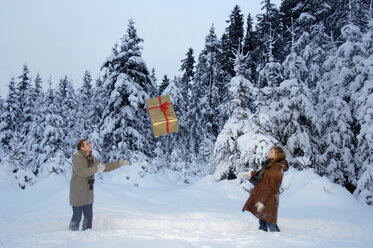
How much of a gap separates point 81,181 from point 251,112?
45.8 feet

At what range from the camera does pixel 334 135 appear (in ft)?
56.1

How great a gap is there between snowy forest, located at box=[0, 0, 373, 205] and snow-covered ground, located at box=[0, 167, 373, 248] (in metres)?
3.00

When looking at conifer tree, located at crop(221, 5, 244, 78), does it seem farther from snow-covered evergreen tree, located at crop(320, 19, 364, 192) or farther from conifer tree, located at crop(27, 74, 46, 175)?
conifer tree, located at crop(27, 74, 46, 175)

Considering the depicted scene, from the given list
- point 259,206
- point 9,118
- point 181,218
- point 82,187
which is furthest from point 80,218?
point 9,118

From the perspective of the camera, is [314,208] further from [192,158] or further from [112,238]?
[192,158]

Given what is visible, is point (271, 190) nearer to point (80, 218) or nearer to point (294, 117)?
point (80, 218)

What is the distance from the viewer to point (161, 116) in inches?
323

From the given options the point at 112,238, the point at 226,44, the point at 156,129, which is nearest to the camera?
the point at 112,238

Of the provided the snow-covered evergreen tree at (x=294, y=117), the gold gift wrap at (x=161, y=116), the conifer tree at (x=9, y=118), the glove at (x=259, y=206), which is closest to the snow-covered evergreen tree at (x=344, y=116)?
the snow-covered evergreen tree at (x=294, y=117)

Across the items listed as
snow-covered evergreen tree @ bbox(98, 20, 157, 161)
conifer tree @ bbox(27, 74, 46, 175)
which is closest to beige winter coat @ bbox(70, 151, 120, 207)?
snow-covered evergreen tree @ bbox(98, 20, 157, 161)

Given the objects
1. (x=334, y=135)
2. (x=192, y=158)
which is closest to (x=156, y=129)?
(x=334, y=135)

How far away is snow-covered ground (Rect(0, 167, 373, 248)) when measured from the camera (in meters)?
4.93

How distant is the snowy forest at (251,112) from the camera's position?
49.5ft

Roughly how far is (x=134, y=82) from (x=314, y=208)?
15272 millimetres
